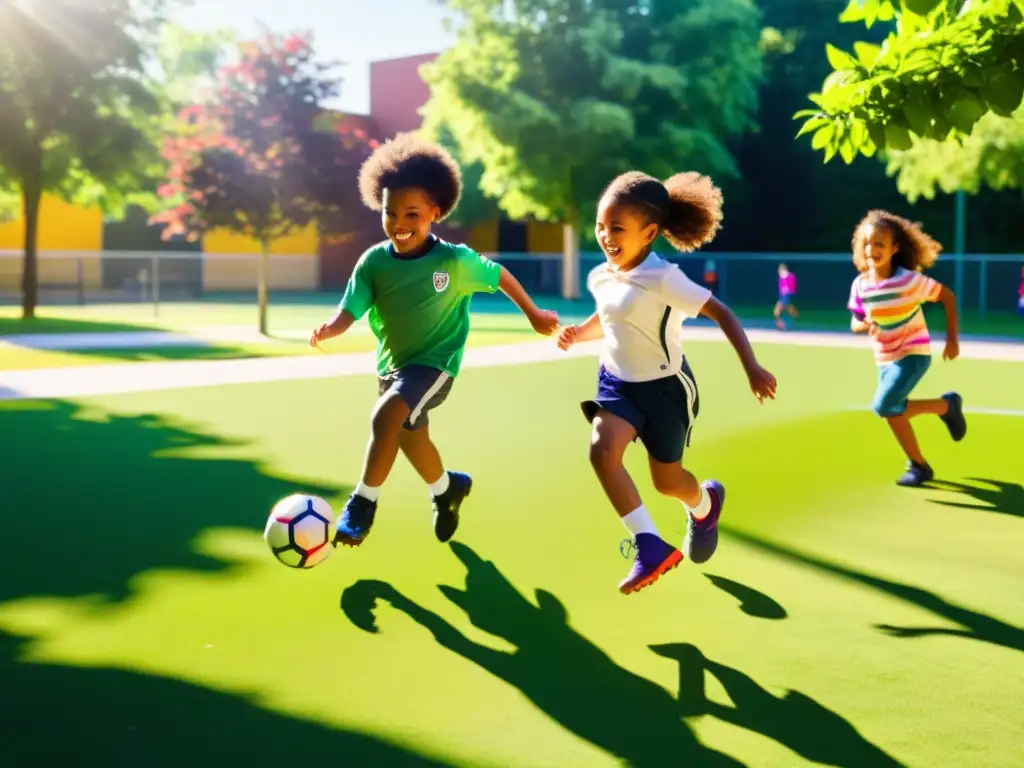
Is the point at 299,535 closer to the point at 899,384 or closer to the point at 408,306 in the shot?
the point at 408,306

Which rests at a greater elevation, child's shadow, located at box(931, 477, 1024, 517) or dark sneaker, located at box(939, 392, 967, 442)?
dark sneaker, located at box(939, 392, 967, 442)

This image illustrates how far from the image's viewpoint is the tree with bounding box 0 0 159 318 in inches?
920

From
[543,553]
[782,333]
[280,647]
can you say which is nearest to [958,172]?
[782,333]

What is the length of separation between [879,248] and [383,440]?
12.6 ft

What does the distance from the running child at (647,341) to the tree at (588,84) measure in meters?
28.7

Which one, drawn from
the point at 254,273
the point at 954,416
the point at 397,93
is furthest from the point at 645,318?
the point at 397,93

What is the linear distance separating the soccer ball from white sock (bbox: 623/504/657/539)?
4.37 ft

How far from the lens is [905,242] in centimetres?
763

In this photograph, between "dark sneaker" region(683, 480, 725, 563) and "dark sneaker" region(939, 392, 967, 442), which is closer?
"dark sneaker" region(683, 480, 725, 563)

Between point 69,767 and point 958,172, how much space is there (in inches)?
910

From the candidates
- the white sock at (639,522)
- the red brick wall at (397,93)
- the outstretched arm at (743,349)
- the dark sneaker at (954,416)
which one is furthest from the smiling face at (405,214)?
the red brick wall at (397,93)

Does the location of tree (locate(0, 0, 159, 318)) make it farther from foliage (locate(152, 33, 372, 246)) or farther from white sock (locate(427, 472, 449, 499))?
white sock (locate(427, 472, 449, 499))

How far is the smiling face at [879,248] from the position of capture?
7.52m

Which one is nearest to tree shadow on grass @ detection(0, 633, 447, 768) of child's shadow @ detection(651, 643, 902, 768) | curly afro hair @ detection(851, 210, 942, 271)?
child's shadow @ detection(651, 643, 902, 768)
